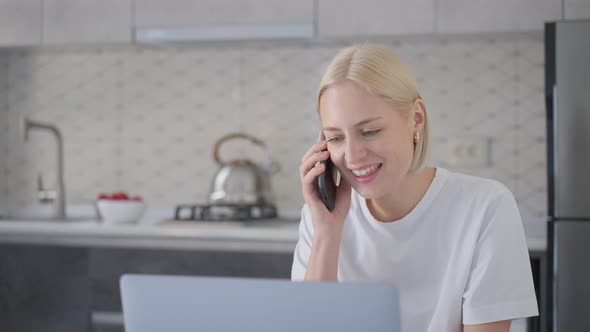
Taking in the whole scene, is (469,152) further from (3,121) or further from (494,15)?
(3,121)

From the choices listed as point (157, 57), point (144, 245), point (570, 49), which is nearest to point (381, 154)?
point (570, 49)

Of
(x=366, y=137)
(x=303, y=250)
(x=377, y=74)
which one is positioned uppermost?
(x=377, y=74)

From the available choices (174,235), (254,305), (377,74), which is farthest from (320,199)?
(174,235)

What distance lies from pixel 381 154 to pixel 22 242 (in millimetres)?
1931

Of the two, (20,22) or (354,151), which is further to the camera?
(20,22)

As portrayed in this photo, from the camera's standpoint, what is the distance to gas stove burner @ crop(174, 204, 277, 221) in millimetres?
2883

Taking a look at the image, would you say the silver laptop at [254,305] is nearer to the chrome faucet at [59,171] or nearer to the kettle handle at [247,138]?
the kettle handle at [247,138]

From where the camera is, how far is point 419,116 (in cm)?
139

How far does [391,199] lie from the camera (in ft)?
4.76

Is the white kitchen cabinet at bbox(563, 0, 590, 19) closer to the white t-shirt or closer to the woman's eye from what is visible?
the white t-shirt

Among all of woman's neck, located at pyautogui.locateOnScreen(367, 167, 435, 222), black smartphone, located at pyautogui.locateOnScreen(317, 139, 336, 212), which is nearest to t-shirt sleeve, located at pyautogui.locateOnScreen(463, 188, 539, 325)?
woman's neck, located at pyautogui.locateOnScreen(367, 167, 435, 222)

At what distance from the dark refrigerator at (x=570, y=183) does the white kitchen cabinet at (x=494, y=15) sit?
0.32m

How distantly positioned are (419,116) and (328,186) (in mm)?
211

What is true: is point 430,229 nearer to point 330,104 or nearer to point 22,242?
point 330,104
